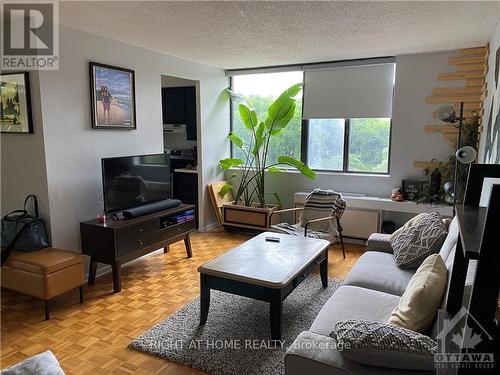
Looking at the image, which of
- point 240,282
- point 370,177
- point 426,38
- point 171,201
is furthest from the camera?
point 370,177

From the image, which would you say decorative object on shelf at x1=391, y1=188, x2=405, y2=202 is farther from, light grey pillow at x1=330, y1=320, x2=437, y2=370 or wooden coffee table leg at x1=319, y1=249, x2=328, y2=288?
light grey pillow at x1=330, y1=320, x2=437, y2=370

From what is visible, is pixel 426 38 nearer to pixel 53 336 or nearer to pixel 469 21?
pixel 469 21

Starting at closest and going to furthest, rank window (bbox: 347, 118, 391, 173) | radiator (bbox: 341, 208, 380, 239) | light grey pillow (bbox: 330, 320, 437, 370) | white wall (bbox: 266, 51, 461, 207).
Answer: light grey pillow (bbox: 330, 320, 437, 370) → white wall (bbox: 266, 51, 461, 207) → radiator (bbox: 341, 208, 380, 239) → window (bbox: 347, 118, 391, 173)

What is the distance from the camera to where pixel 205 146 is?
500 centimetres

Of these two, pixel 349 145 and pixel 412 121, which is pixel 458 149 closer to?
pixel 412 121

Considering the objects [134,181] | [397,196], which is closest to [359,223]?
[397,196]

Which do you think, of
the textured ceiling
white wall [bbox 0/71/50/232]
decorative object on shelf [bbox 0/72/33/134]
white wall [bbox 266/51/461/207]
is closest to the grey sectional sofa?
white wall [bbox 266/51/461/207]

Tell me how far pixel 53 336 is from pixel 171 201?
1.77 m

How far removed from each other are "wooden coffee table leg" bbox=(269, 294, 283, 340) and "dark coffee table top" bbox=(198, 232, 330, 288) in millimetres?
105

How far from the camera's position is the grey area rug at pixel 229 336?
7.11ft

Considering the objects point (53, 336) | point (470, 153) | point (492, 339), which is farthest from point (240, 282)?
point (470, 153)

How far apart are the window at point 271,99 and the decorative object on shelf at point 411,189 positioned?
60.2 inches

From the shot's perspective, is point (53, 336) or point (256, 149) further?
point (256, 149)

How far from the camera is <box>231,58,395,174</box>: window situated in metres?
4.45
